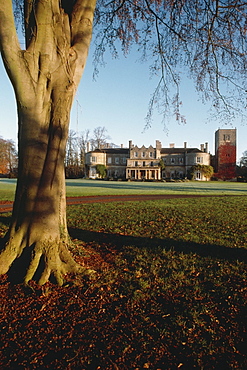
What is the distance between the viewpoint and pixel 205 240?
5590 mm

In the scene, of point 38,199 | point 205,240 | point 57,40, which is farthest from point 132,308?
point 57,40

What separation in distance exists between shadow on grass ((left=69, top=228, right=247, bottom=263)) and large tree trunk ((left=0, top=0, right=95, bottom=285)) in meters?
1.82

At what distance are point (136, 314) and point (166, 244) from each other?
2.65 metres

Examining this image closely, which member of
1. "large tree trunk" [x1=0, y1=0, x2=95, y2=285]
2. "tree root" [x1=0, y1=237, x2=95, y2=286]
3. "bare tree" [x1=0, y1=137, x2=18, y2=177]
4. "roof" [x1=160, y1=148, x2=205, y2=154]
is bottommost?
"tree root" [x1=0, y1=237, x2=95, y2=286]

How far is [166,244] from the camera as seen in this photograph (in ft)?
17.3

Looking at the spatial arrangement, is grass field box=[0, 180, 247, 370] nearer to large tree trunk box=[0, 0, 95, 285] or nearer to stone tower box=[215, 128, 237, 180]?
large tree trunk box=[0, 0, 95, 285]

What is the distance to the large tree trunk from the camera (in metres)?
3.52

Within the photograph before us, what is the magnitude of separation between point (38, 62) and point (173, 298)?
3.83 metres

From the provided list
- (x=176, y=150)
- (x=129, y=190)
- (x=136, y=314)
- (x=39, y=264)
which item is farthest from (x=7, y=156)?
(x=136, y=314)

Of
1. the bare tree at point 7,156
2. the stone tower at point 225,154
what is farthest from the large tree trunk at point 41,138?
the stone tower at point 225,154

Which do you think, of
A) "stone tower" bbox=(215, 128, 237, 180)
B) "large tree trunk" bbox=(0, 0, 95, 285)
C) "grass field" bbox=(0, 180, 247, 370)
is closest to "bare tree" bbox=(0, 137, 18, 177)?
"stone tower" bbox=(215, 128, 237, 180)

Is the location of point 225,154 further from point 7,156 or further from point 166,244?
point 166,244

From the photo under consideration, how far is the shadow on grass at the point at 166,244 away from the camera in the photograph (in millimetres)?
4632

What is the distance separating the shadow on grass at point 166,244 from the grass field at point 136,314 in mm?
43
